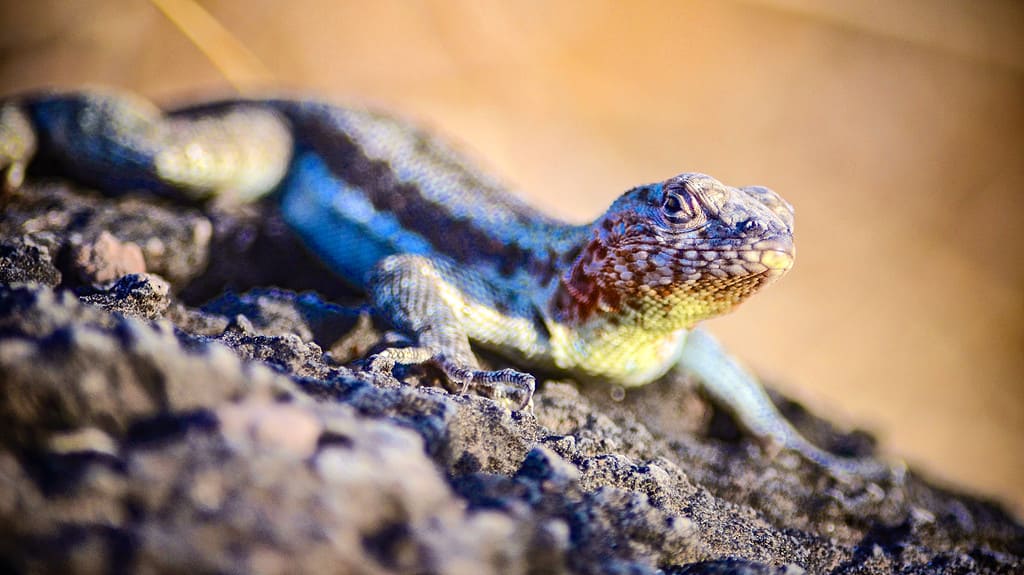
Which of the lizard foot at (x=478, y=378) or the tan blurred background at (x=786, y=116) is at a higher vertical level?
the tan blurred background at (x=786, y=116)

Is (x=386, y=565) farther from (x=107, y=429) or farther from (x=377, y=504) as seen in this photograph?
(x=107, y=429)

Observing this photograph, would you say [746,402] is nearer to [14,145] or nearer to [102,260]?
[102,260]

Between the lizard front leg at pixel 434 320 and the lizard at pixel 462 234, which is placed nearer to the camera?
the lizard front leg at pixel 434 320

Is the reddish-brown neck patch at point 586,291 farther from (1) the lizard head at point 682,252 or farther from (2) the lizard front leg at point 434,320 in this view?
(2) the lizard front leg at point 434,320

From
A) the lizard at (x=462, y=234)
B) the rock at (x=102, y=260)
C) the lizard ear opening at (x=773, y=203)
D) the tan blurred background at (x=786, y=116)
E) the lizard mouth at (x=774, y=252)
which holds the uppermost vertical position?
the tan blurred background at (x=786, y=116)

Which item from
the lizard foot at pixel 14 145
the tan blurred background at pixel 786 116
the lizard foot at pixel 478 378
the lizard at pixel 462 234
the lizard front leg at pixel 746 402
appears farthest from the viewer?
the tan blurred background at pixel 786 116

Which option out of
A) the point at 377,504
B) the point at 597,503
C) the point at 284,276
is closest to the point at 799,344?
the point at 284,276

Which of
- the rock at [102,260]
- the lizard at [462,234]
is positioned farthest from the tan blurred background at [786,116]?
the rock at [102,260]

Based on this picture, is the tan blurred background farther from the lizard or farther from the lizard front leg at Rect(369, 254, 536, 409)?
the lizard front leg at Rect(369, 254, 536, 409)
